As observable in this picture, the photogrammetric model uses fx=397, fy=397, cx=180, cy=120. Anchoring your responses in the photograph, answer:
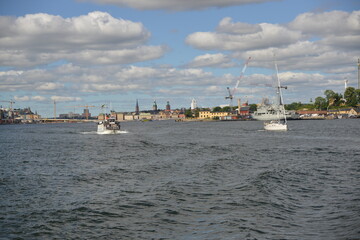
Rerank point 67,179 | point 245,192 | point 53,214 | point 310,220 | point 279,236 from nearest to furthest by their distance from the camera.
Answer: point 279,236
point 310,220
point 53,214
point 245,192
point 67,179

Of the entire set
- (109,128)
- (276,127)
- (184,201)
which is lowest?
(184,201)

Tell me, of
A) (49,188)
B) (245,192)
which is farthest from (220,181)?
(49,188)

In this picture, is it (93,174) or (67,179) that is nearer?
(67,179)

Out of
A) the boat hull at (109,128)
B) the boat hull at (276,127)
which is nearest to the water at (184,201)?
the boat hull at (276,127)

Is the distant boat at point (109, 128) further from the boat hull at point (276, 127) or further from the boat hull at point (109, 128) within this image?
the boat hull at point (276, 127)

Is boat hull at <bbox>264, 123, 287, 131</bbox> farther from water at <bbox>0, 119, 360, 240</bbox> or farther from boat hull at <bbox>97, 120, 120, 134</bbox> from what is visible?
water at <bbox>0, 119, 360, 240</bbox>

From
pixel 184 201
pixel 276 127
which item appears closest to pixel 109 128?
pixel 276 127

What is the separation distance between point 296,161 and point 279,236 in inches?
1076

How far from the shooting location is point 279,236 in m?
18.0

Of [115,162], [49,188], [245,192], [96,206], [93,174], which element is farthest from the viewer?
[115,162]

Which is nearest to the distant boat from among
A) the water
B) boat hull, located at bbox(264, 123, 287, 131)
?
boat hull, located at bbox(264, 123, 287, 131)

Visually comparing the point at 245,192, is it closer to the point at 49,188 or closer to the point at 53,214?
the point at 53,214

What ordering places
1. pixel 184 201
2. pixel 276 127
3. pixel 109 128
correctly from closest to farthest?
pixel 184 201
pixel 276 127
pixel 109 128

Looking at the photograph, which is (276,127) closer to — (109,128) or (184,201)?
(109,128)
